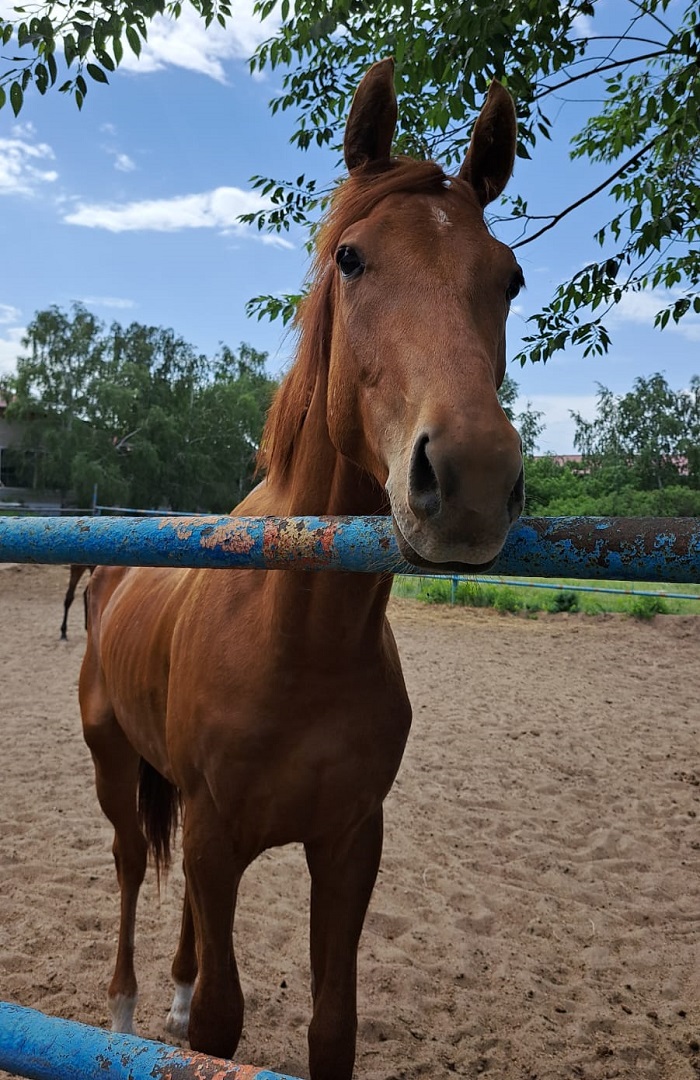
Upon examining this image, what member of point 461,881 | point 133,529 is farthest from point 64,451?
point 133,529

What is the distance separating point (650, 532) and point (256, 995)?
9.61ft

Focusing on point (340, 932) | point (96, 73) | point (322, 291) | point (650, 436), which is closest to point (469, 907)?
point (340, 932)

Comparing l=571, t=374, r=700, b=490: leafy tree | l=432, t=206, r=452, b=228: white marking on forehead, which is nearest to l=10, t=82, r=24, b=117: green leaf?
l=432, t=206, r=452, b=228: white marking on forehead

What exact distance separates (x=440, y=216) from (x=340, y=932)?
1.85 meters

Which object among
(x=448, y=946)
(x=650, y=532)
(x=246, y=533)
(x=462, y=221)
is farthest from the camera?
(x=448, y=946)

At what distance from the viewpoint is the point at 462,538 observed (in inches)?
40.1

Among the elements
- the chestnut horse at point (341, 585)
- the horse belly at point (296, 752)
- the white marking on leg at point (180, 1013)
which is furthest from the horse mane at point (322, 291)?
the white marking on leg at point (180, 1013)

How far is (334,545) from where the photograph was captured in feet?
3.05

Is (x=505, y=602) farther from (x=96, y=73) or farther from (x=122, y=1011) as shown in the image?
(x=96, y=73)

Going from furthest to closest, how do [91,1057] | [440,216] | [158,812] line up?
1. [158,812]
2. [440,216]
3. [91,1057]

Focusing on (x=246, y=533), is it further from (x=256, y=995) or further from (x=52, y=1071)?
(x=256, y=995)

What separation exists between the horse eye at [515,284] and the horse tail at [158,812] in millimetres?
2476

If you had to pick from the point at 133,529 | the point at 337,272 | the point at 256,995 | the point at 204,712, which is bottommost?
the point at 256,995

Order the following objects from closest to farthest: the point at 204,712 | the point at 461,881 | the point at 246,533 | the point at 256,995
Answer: the point at 246,533 < the point at 204,712 < the point at 256,995 < the point at 461,881
